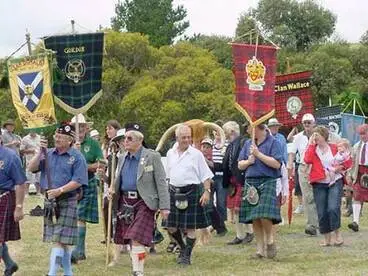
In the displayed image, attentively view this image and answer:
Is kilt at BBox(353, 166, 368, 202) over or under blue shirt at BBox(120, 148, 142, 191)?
under

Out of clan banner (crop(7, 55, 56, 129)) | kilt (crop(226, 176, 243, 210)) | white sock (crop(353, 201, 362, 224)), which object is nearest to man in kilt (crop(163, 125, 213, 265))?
kilt (crop(226, 176, 243, 210))

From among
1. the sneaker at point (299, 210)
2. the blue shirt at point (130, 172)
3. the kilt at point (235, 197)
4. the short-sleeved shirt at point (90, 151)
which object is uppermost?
the short-sleeved shirt at point (90, 151)

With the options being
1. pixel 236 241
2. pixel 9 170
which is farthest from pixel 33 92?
pixel 236 241

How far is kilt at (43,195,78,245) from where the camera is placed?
8.78 metres


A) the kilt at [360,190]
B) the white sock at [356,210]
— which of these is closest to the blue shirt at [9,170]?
the white sock at [356,210]

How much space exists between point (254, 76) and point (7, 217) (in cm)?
361

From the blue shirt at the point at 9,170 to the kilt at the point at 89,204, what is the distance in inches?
63.4

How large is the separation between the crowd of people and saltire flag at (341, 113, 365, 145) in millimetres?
4906

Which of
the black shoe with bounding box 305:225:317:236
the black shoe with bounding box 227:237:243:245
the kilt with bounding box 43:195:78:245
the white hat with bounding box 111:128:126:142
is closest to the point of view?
the kilt with bounding box 43:195:78:245

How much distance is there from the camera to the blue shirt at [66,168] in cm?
885

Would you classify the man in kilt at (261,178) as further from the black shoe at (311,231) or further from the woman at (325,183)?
the black shoe at (311,231)

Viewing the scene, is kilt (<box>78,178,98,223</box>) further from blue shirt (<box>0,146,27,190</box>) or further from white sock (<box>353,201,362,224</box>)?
white sock (<box>353,201,362,224</box>)


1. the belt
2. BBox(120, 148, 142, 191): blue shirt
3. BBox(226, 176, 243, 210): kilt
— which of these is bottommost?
BBox(226, 176, 243, 210): kilt

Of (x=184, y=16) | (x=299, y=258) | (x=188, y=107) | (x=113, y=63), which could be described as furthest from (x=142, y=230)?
(x=184, y=16)
